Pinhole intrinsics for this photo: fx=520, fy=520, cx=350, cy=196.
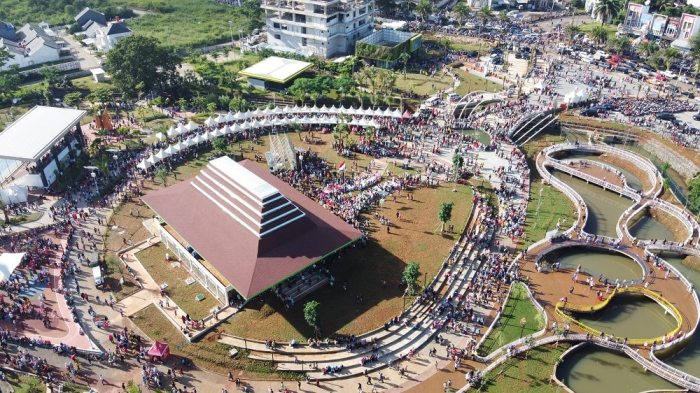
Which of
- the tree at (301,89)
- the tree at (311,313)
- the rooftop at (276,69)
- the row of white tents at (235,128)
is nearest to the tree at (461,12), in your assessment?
the rooftop at (276,69)

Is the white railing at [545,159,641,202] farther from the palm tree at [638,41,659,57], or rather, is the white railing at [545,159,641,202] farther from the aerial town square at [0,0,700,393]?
the palm tree at [638,41,659,57]

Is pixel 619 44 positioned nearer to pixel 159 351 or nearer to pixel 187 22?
pixel 159 351

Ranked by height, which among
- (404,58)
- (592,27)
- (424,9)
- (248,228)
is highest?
(424,9)

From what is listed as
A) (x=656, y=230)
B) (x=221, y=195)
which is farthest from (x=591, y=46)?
(x=221, y=195)

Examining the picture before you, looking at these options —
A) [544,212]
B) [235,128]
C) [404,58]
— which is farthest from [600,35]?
[235,128]

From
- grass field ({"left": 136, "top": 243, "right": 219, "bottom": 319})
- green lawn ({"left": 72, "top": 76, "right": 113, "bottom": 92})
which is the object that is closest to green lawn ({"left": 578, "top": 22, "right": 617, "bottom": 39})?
green lawn ({"left": 72, "top": 76, "right": 113, "bottom": 92})

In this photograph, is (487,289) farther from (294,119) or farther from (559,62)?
(559,62)
